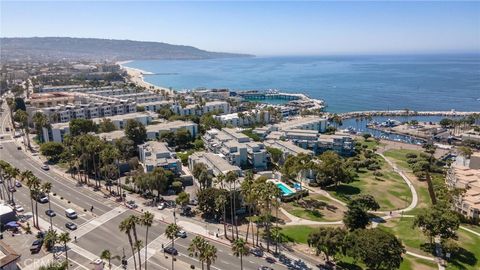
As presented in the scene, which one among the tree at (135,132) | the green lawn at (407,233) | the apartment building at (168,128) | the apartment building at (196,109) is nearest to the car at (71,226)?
the tree at (135,132)

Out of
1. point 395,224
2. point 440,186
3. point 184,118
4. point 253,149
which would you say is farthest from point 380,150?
point 184,118

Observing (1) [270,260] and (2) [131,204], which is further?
(2) [131,204]

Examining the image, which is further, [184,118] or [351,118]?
[351,118]

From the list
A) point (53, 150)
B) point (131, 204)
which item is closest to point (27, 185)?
point (131, 204)

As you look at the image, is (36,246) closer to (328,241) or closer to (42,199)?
(42,199)

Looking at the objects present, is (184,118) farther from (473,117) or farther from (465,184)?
(473,117)

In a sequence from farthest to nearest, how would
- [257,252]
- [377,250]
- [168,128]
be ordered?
1. [168,128]
2. [257,252]
3. [377,250]
